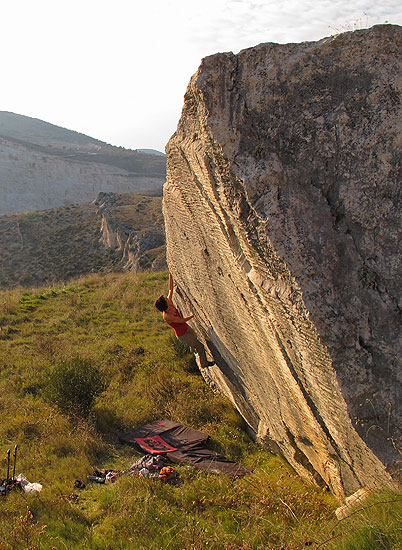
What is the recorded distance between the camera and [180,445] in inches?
164

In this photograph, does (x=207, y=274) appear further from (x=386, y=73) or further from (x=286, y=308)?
(x=386, y=73)

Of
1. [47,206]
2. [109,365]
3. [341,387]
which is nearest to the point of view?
[341,387]

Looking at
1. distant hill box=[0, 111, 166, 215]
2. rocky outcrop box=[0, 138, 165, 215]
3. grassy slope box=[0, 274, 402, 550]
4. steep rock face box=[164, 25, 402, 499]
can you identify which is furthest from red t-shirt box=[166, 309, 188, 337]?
rocky outcrop box=[0, 138, 165, 215]

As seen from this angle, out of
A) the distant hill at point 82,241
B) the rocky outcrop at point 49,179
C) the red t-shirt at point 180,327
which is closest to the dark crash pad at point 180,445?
the red t-shirt at point 180,327

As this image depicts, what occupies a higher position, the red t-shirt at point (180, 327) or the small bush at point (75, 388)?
the red t-shirt at point (180, 327)

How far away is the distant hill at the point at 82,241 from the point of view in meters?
19.4

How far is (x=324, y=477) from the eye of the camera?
321 cm

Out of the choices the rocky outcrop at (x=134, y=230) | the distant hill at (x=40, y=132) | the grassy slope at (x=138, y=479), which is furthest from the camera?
the distant hill at (x=40, y=132)

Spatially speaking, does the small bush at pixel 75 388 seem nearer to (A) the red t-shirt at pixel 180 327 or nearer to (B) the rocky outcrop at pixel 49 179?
(A) the red t-shirt at pixel 180 327

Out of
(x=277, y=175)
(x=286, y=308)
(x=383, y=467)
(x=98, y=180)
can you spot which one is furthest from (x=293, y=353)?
(x=98, y=180)

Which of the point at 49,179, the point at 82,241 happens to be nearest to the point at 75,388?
the point at 82,241

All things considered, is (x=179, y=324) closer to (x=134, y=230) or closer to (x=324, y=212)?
(x=324, y=212)

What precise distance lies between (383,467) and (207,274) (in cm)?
193

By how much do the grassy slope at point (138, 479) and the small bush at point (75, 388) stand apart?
0.12 metres
